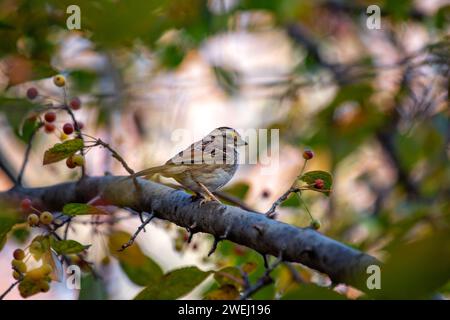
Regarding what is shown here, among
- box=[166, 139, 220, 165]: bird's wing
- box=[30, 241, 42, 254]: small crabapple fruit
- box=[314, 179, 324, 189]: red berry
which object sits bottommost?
box=[30, 241, 42, 254]: small crabapple fruit

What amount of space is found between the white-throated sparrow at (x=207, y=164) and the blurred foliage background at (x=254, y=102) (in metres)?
0.29

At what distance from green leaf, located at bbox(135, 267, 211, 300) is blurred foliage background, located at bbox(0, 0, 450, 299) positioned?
2cm

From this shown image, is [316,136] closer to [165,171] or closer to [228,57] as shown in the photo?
[228,57]

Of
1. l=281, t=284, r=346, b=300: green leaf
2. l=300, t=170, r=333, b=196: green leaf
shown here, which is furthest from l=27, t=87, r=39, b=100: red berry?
l=281, t=284, r=346, b=300: green leaf

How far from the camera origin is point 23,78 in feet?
7.77

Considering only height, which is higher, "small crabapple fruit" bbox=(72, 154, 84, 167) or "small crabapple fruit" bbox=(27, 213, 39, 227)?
"small crabapple fruit" bbox=(72, 154, 84, 167)

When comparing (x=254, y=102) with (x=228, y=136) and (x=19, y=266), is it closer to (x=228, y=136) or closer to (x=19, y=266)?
(x=228, y=136)

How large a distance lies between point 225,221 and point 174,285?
0.31 metres

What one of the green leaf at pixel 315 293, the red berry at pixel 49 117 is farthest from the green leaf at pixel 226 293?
Result: the red berry at pixel 49 117

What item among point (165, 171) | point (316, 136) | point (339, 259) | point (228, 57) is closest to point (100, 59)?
point (228, 57)

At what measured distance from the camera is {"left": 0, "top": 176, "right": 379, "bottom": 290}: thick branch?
145 centimetres

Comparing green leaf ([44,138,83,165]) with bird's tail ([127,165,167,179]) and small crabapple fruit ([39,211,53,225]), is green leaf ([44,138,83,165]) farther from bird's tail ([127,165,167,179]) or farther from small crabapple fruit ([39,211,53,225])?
bird's tail ([127,165,167,179])

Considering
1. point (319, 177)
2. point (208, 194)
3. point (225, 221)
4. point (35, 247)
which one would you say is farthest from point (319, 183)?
point (35, 247)

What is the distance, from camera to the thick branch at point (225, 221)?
1.45 m
